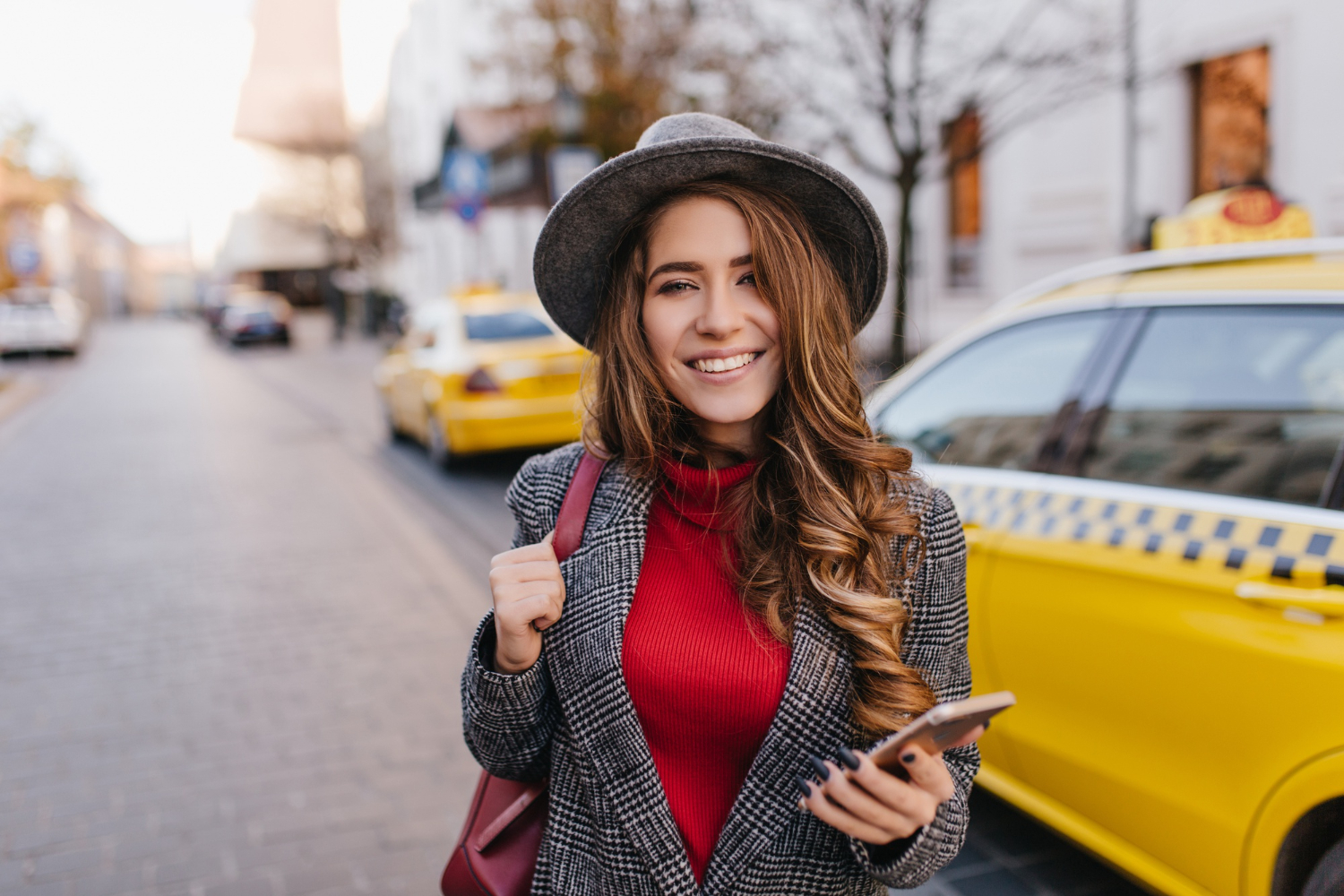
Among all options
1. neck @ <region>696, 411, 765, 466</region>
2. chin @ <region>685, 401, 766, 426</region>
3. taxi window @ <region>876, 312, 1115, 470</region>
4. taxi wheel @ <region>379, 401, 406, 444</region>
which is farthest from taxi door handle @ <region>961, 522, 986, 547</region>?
taxi wheel @ <region>379, 401, 406, 444</region>

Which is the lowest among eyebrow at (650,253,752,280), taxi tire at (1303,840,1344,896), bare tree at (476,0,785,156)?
taxi tire at (1303,840,1344,896)

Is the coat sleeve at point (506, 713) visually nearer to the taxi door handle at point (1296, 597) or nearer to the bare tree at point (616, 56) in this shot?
the taxi door handle at point (1296, 597)

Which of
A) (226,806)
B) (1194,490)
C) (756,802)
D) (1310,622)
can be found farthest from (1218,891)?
(226,806)

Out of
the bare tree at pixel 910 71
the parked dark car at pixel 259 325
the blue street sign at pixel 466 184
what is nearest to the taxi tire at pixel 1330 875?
the bare tree at pixel 910 71

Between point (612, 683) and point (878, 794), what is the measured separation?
0.45m

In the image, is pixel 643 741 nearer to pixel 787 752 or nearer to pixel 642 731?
pixel 642 731

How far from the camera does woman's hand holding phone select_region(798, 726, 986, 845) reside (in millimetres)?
1321

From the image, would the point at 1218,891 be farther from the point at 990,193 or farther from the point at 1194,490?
the point at 990,193

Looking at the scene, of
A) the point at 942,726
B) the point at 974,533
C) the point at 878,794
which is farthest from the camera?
the point at 974,533

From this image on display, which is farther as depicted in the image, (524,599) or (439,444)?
(439,444)

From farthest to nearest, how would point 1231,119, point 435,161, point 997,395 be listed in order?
point 435,161 → point 1231,119 → point 997,395

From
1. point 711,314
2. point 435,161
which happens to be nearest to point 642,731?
point 711,314

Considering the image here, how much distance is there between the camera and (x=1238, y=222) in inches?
139

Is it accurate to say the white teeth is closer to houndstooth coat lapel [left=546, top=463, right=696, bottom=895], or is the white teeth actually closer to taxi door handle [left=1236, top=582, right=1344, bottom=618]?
houndstooth coat lapel [left=546, top=463, right=696, bottom=895]
